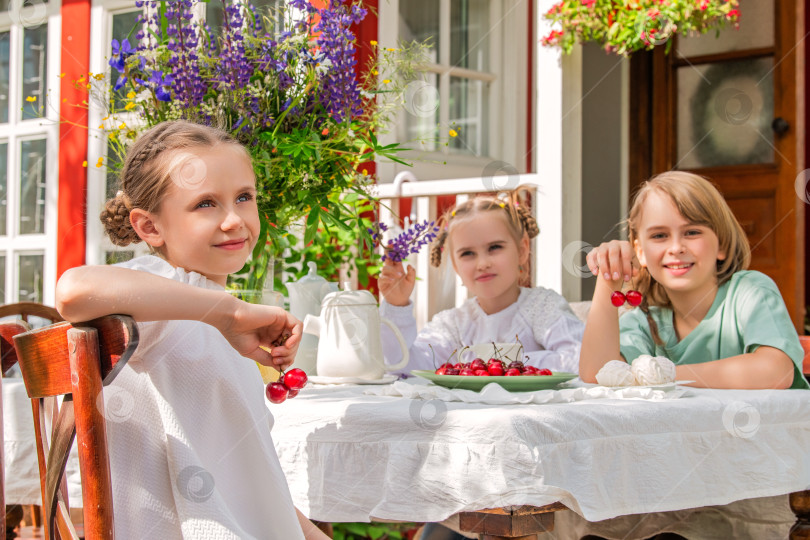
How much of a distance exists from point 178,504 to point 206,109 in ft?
2.82

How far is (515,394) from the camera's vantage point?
4.48 ft

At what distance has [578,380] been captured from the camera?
190 cm

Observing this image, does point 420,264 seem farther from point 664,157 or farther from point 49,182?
point 664,157

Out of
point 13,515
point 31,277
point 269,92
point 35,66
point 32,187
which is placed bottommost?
point 13,515

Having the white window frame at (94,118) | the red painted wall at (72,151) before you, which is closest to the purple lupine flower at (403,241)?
the white window frame at (94,118)

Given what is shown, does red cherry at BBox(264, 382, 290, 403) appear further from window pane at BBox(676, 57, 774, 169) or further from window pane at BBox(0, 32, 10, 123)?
window pane at BBox(676, 57, 774, 169)

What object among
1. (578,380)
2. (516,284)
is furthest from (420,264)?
(578,380)

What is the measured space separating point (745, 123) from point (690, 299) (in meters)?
3.80

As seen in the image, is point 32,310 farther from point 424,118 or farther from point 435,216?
point 424,118

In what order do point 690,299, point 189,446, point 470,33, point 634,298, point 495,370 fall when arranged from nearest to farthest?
point 189,446 < point 495,370 < point 634,298 < point 690,299 < point 470,33

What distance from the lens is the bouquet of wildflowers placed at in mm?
1636

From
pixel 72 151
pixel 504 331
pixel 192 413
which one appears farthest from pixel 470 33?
pixel 192 413

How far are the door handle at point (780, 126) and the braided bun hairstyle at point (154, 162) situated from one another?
4.11 m

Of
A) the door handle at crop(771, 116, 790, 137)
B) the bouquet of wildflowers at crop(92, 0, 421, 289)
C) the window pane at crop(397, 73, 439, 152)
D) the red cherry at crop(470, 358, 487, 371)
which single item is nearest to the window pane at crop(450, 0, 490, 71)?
the window pane at crop(397, 73, 439, 152)
